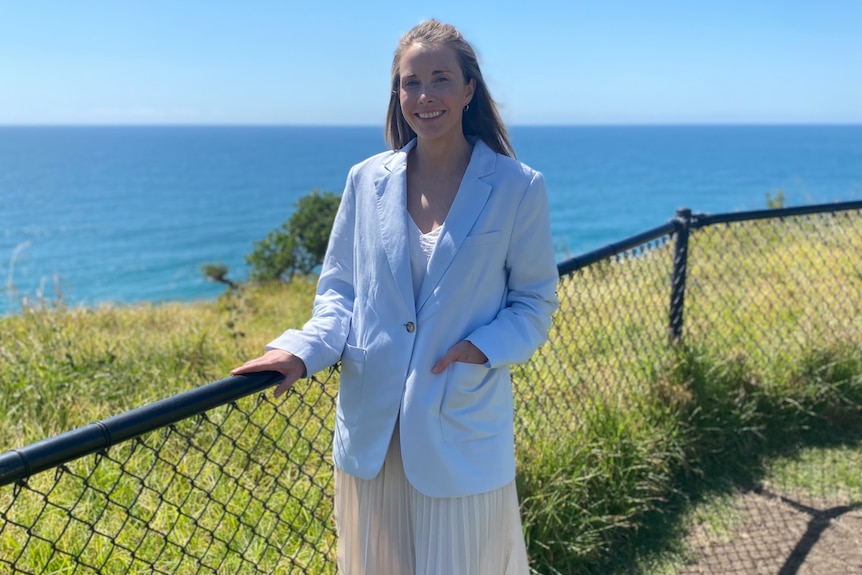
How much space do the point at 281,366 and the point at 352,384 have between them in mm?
215

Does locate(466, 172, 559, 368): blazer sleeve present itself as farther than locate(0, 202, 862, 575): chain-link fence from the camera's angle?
No

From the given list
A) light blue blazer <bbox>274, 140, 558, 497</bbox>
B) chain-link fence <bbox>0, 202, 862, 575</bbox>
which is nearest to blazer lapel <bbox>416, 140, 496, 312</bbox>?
light blue blazer <bbox>274, 140, 558, 497</bbox>

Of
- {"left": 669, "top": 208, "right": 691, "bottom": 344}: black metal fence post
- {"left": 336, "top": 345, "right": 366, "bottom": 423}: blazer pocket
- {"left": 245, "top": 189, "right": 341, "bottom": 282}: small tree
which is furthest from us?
{"left": 245, "top": 189, "right": 341, "bottom": 282}: small tree

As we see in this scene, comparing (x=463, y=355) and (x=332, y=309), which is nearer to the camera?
(x=463, y=355)

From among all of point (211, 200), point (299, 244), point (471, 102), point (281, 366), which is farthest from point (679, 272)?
point (211, 200)

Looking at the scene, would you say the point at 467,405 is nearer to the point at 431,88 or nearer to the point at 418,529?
the point at 418,529

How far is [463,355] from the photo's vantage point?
6.29 feet

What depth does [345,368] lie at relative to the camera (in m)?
2.09

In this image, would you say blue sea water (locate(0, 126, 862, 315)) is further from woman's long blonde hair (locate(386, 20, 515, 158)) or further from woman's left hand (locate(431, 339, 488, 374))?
woman's left hand (locate(431, 339, 488, 374))

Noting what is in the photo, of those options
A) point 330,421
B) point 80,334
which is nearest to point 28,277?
point 80,334

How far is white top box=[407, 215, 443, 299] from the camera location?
2.00m

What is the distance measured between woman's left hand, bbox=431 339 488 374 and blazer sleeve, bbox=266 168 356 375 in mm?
324

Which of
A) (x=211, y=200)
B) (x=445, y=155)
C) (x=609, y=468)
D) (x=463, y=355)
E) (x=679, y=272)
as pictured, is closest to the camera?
(x=463, y=355)

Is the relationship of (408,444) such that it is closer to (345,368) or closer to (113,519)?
(345,368)
